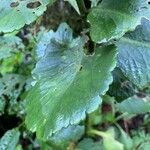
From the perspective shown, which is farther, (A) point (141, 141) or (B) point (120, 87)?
(A) point (141, 141)

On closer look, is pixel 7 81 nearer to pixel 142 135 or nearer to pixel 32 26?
pixel 32 26

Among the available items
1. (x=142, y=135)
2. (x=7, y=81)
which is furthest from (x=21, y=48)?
(x=142, y=135)

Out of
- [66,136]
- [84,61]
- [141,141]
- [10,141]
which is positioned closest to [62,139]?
[66,136]

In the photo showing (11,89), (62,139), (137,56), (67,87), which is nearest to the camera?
(67,87)

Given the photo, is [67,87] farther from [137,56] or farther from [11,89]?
[11,89]

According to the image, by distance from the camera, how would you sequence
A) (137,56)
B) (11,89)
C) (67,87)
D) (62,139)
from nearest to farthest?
(67,87), (137,56), (62,139), (11,89)

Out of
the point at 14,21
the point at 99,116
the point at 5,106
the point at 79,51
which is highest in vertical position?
the point at 14,21

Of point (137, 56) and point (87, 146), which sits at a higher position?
point (137, 56)
